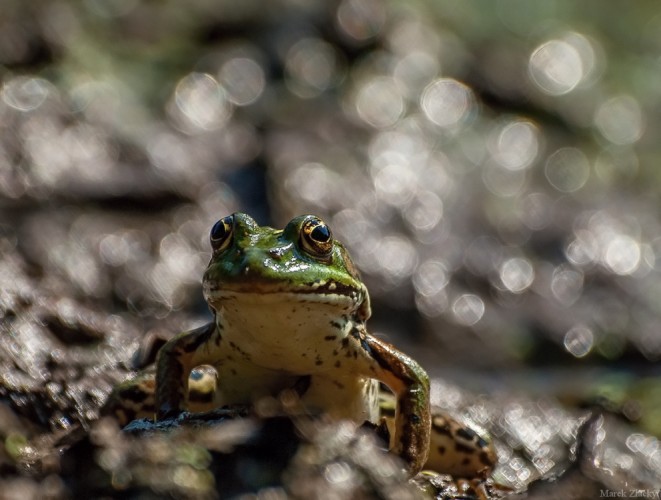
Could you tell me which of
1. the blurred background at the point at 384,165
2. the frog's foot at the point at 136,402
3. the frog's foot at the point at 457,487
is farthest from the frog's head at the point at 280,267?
the blurred background at the point at 384,165

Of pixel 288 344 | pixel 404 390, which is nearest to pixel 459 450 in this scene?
pixel 404 390

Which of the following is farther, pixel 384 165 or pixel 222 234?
pixel 384 165

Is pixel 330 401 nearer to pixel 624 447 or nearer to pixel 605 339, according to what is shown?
pixel 624 447

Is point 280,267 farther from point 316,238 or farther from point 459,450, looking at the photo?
point 459,450

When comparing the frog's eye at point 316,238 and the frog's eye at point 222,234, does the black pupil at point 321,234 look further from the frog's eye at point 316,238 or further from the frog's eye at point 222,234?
the frog's eye at point 222,234

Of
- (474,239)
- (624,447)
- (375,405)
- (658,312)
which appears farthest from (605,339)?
(375,405)

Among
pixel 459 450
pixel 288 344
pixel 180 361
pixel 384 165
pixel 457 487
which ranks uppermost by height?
pixel 288 344

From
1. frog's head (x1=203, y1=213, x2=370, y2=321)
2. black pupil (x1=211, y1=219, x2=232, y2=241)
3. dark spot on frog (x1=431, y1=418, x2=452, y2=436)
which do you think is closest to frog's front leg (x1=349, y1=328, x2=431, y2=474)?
frog's head (x1=203, y1=213, x2=370, y2=321)

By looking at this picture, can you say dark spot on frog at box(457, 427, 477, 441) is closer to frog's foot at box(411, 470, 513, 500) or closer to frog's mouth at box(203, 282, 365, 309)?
frog's foot at box(411, 470, 513, 500)
